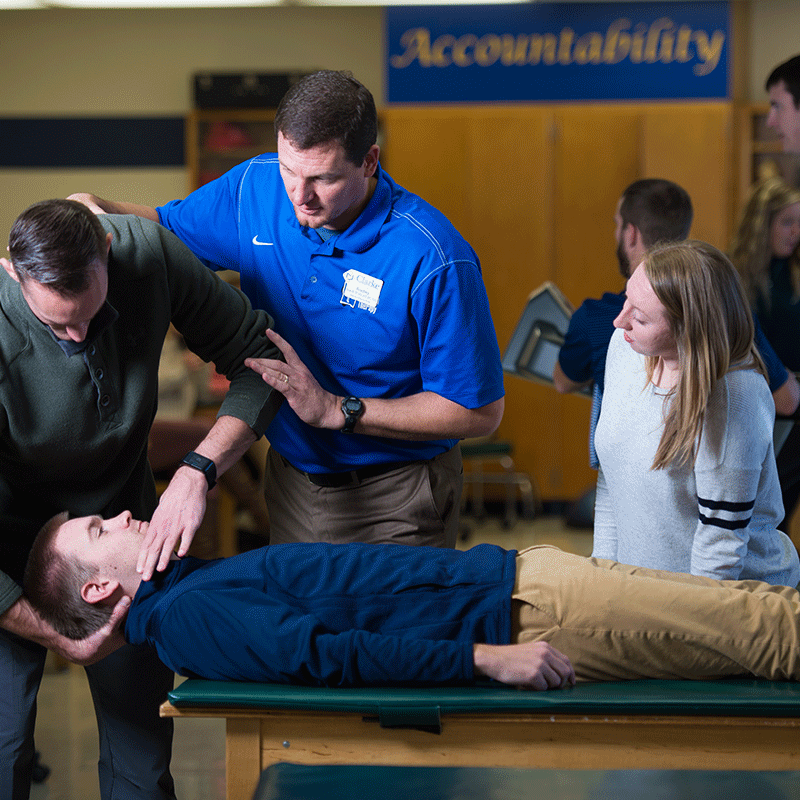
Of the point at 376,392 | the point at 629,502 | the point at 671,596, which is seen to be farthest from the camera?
the point at 376,392

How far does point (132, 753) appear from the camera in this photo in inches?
64.5

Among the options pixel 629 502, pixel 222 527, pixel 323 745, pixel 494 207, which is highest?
pixel 494 207

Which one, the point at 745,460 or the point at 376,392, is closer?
the point at 745,460

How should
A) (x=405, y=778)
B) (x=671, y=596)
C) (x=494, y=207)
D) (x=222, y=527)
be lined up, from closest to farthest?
1. (x=405, y=778)
2. (x=671, y=596)
3. (x=222, y=527)
4. (x=494, y=207)

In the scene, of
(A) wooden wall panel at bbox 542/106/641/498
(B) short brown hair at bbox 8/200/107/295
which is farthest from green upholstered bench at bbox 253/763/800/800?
(A) wooden wall panel at bbox 542/106/641/498

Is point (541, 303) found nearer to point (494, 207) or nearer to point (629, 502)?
point (629, 502)

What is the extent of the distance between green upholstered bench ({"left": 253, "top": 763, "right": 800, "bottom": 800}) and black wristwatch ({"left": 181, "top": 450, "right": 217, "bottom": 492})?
0.53 m

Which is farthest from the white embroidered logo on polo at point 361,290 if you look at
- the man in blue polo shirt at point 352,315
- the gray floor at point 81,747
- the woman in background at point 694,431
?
the gray floor at point 81,747

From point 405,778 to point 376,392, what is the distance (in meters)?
0.83

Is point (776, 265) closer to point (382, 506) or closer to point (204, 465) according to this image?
point (382, 506)

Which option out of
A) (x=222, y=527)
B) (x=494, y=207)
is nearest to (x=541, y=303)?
(x=222, y=527)

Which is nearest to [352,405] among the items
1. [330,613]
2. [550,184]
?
[330,613]

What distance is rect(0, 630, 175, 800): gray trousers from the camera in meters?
1.58

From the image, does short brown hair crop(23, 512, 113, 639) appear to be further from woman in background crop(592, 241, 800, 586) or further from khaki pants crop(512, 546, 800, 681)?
woman in background crop(592, 241, 800, 586)
